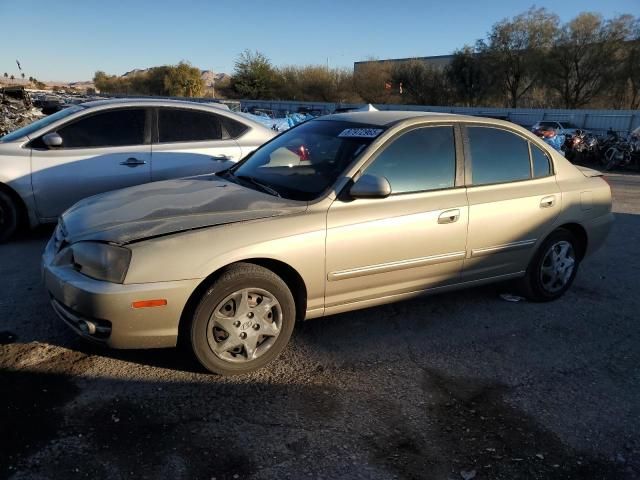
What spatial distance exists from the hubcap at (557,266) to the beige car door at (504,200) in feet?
0.94

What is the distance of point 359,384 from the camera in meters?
3.30

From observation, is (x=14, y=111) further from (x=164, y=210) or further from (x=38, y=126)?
(x=164, y=210)

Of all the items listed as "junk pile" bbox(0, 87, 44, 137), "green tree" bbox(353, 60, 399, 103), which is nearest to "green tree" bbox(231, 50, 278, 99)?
"green tree" bbox(353, 60, 399, 103)

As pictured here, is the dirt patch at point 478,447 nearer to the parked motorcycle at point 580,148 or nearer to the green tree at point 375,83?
the parked motorcycle at point 580,148

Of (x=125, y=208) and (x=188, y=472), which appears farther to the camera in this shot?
(x=125, y=208)

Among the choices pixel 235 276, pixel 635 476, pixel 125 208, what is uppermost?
pixel 125 208

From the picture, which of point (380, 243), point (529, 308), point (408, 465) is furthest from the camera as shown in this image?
point (529, 308)

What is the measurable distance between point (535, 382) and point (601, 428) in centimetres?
52

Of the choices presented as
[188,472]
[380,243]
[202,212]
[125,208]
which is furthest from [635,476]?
[125,208]

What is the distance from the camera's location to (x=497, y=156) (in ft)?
14.4

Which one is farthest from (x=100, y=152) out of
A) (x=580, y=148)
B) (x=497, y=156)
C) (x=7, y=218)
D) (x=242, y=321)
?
(x=580, y=148)

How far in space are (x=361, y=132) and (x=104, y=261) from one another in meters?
2.03

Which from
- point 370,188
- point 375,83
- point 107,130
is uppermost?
point 375,83

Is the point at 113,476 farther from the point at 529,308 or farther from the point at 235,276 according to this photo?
the point at 529,308
